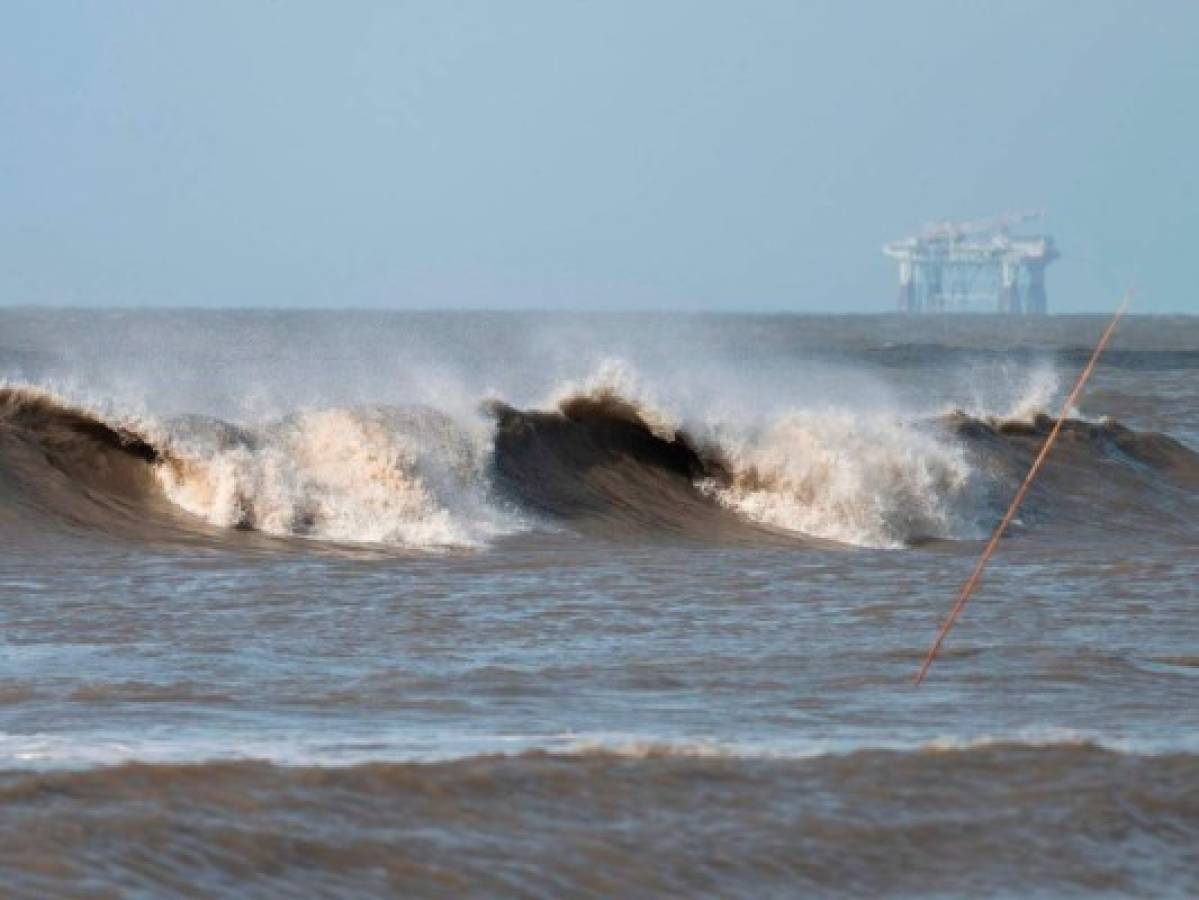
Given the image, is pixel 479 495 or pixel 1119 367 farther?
pixel 1119 367

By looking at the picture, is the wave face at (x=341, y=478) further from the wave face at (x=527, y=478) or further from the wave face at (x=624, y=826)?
the wave face at (x=624, y=826)

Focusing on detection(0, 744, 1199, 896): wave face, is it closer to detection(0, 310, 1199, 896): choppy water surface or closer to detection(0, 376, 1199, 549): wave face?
detection(0, 310, 1199, 896): choppy water surface

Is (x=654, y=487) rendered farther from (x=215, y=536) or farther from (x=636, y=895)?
(x=636, y=895)

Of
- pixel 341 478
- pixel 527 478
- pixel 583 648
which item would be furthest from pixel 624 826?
pixel 527 478

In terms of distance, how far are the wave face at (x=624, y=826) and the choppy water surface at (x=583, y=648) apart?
0.06ft

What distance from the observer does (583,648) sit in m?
11.1

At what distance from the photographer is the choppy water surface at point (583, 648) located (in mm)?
7188

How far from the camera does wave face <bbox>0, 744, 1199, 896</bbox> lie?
271 inches

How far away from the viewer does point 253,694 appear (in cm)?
956

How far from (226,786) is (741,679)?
305 cm

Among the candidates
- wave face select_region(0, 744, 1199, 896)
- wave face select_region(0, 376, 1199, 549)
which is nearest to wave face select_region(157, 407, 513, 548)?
wave face select_region(0, 376, 1199, 549)

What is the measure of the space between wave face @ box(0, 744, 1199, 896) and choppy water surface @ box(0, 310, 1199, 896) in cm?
2

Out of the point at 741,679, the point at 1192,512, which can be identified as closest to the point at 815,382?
the point at 1192,512

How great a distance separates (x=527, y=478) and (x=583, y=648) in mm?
7990
